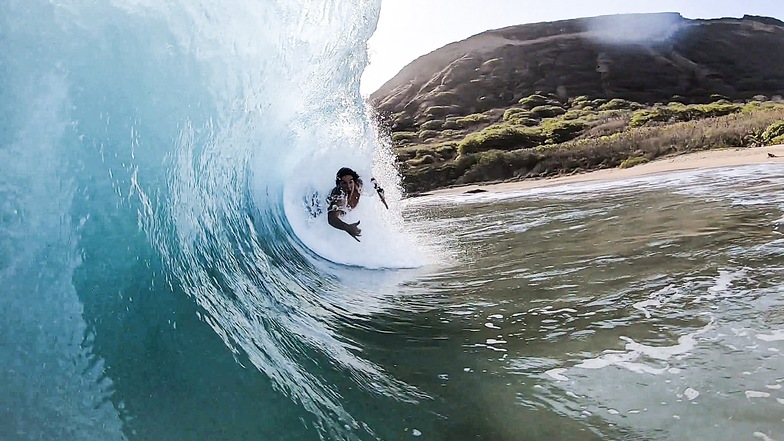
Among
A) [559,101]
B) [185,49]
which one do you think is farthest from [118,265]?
[559,101]

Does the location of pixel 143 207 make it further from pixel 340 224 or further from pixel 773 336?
pixel 773 336

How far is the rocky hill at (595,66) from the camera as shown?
2203 inches

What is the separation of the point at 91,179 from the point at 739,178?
49.4 ft

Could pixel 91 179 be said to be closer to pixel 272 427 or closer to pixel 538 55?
pixel 272 427

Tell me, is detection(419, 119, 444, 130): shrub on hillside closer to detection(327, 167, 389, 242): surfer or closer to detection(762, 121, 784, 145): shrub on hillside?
detection(762, 121, 784, 145): shrub on hillside

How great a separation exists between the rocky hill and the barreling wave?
46.2m

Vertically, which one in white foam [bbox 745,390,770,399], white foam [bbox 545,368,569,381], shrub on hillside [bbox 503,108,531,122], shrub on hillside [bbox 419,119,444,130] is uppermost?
shrub on hillside [bbox 419,119,444,130]

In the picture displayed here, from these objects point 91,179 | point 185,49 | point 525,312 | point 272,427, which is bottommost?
point 525,312

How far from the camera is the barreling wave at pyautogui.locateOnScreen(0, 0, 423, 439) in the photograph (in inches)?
123

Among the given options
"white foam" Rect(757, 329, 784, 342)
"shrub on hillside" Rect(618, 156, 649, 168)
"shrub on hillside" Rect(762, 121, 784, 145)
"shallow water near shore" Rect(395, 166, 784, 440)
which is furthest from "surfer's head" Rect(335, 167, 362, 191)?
"shrub on hillside" Rect(618, 156, 649, 168)

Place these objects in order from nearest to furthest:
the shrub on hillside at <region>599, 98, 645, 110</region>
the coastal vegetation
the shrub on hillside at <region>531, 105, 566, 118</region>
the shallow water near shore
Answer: the shallow water near shore → the coastal vegetation → the shrub on hillside at <region>531, 105, 566, 118</region> → the shrub on hillside at <region>599, 98, 645, 110</region>

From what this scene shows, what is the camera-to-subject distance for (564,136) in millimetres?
41688

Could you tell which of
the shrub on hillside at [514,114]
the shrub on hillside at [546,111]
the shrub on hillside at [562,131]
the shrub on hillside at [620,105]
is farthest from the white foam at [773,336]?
the shrub on hillside at [620,105]

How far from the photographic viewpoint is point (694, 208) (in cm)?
1050
